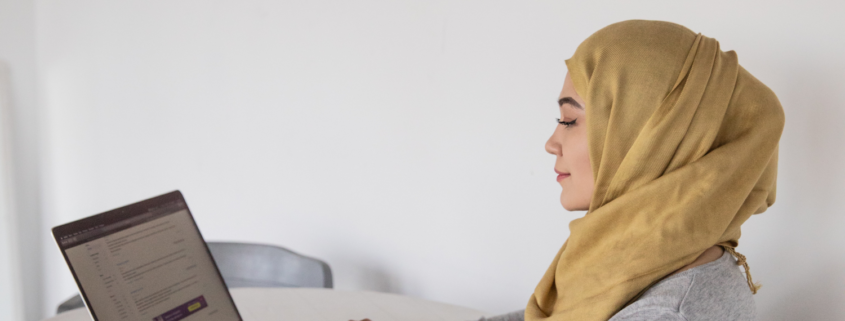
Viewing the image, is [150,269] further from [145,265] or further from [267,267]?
[267,267]

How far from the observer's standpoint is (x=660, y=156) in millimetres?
842

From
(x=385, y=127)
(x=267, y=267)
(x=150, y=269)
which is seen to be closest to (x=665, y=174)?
(x=150, y=269)

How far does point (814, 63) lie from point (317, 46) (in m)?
1.45

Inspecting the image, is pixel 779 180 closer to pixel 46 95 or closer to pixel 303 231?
pixel 303 231

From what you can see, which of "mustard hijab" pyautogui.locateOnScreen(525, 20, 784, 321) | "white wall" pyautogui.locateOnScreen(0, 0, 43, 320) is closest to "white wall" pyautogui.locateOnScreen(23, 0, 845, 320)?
"white wall" pyautogui.locateOnScreen(0, 0, 43, 320)

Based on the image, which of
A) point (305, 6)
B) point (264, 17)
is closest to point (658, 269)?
point (305, 6)

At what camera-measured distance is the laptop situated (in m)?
0.93

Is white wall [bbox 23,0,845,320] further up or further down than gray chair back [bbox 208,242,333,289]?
further up

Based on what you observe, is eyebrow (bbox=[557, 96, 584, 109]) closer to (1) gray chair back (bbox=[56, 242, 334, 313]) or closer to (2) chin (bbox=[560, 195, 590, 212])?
(2) chin (bbox=[560, 195, 590, 212])

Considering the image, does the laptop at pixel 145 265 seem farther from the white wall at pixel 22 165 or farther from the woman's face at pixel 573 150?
the white wall at pixel 22 165

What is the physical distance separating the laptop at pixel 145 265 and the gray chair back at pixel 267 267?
69 centimetres

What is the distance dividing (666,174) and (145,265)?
86 cm

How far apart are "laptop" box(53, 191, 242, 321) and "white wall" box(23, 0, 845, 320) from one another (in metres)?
0.81

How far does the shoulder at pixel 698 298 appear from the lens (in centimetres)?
77
